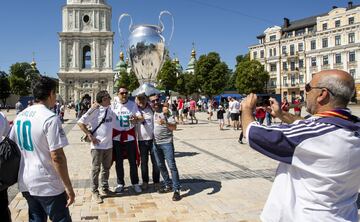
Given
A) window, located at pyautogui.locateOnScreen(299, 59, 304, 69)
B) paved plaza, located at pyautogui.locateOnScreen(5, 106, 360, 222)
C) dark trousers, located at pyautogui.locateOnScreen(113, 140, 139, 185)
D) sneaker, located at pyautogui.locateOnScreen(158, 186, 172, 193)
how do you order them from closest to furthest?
paved plaza, located at pyautogui.locateOnScreen(5, 106, 360, 222), sneaker, located at pyautogui.locateOnScreen(158, 186, 172, 193), dark trousers, located at pyautogui.locateOnScreen(113, 140, 139, 185), window, located at pyautogui.locateOnScreen(299, 59, 304, 69)

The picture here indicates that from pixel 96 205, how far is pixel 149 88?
10.3ft

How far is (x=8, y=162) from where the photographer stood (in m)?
3.40

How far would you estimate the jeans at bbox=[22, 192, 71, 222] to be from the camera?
3490 mm

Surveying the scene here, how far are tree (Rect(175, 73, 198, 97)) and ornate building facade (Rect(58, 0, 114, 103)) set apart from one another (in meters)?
14.9

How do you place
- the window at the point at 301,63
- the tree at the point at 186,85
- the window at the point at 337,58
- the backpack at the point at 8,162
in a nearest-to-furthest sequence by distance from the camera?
1. the backpack at the point at 8,162
2. the window at the point at 337,58
3. the window at the point at 301,63
4. the tree at the point at 186,85

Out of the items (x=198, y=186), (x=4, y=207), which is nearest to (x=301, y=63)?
(x=198, y=186)

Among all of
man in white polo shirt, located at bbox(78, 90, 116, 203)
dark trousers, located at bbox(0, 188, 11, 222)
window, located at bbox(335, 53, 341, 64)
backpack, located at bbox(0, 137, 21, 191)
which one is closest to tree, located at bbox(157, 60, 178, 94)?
window, located at bbox(335, 53, 341, 64)

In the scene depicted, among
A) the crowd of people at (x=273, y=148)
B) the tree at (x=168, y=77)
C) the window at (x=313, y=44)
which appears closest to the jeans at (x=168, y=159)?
the crowd of people at (x=273, y=148)

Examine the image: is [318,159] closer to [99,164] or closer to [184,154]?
[99,164]

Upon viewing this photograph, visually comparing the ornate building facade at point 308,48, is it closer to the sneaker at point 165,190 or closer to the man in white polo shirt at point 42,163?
the sneaker at point 165,190

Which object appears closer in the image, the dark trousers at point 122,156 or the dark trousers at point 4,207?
the dark trousers at point 4,207

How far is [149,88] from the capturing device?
854 cm

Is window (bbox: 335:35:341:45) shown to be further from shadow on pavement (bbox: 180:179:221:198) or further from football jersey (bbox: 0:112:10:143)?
football jersey (bbox: 0:112:10:143)

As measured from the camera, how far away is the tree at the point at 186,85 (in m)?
67.9
